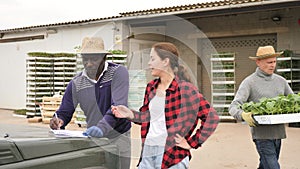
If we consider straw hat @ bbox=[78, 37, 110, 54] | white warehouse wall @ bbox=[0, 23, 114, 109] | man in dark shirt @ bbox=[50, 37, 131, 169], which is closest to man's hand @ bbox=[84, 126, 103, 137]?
man in dark shirt @ bbox=[50, 37, 131, 169]

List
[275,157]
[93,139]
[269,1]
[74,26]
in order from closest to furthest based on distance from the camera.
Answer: [93,139] → [275,157] → [269,1] → [74,26]

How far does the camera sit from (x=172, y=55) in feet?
8.11

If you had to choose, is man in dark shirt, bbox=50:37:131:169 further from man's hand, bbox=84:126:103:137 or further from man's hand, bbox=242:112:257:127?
man's hand, bbox=242:112:257:127

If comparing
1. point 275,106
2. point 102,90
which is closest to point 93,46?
point 102,90

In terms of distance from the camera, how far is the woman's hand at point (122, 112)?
250 cm

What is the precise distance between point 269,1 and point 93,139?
28.1ft

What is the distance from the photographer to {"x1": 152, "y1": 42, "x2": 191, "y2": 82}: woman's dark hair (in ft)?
8.05

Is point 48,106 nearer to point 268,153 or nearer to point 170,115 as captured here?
point 268,153

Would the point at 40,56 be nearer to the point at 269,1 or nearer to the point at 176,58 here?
the point at 269,1

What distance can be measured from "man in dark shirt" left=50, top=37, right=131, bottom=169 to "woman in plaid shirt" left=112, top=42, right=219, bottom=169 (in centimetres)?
14

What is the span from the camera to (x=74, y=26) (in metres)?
14.1

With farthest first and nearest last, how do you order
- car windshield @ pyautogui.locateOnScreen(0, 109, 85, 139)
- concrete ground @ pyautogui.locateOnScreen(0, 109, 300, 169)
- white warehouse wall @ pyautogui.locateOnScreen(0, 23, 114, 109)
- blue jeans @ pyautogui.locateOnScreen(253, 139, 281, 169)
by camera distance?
white warehouse wall @ pyautogui.locateOnScreen(0, 23, 114, 109) < concrete ground @ pyautogui.locateOnScreen(0, 109, 300, 169) < blue jeans @ pyautogui.locateOnScreen(253, 139, 281, 169) < car windshield @ pyautogui.locateOnScreen(0, 109, 85, 139)

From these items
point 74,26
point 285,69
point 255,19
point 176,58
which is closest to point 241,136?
point 285,69

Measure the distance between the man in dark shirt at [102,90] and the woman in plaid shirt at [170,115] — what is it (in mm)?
141
